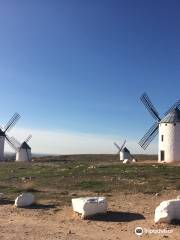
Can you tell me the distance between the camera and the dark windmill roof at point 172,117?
57719 mm

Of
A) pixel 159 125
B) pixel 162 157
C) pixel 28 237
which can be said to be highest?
pixel 159 125

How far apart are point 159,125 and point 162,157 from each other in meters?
4.72

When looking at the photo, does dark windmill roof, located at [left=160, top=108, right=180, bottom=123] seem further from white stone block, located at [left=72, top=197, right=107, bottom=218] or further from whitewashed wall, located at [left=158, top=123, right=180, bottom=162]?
white stone block, located at [left=72, top=197, right=107, bottom=218]

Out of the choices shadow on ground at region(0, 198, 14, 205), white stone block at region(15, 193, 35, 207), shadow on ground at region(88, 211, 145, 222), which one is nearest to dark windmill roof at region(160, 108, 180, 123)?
shadow on ground at region(0, 198, 14, 205)

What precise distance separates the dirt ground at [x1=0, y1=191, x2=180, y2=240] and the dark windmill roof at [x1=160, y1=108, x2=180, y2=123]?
127ft

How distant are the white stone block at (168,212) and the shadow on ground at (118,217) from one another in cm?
134

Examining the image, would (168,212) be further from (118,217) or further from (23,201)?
(23,201)

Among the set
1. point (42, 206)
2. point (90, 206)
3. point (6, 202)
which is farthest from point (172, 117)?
point (90, 206)

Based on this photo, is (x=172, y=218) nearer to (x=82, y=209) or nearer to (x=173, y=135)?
(x=82, y=209)

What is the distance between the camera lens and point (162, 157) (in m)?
59.5

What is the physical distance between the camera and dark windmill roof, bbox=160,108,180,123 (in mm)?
57719

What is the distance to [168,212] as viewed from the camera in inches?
578

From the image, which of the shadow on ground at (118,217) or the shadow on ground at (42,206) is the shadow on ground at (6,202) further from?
the shadow on ground at (118,217)

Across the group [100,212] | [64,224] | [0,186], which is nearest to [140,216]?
[100,212]
